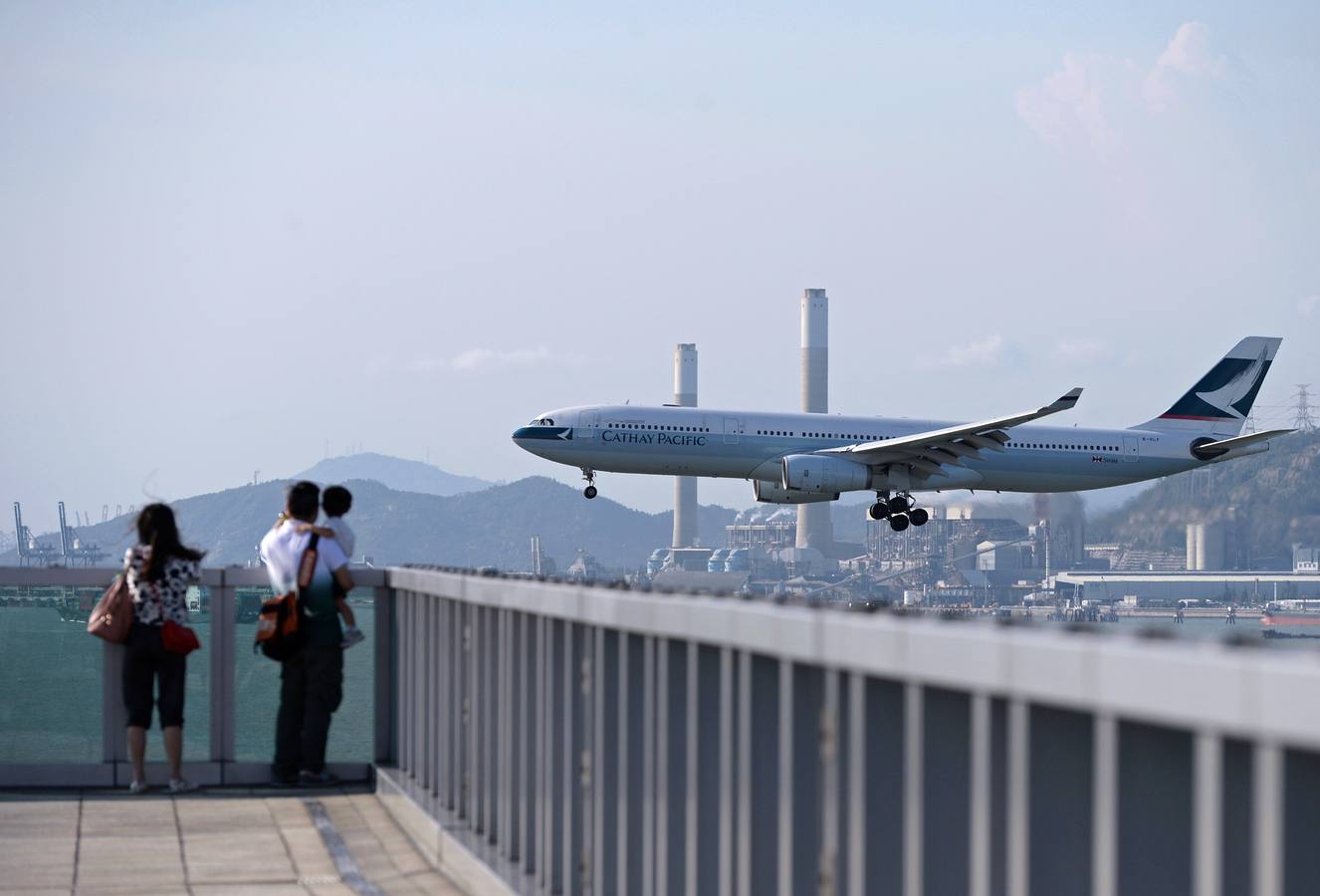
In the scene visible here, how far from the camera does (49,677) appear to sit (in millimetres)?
12867

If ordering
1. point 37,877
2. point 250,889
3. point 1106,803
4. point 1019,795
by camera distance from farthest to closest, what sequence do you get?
point 37,877
point 250,889
point 1019,795
point 1106,803

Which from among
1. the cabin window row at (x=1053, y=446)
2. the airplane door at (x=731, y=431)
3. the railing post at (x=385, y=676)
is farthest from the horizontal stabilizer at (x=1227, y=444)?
the railing post at (x=385, y=676)

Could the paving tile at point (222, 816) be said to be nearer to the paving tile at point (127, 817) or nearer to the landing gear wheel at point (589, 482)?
the paving tile at point (127, 817)

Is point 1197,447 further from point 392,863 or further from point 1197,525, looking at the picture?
point 392,863

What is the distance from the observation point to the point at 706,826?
6.48 m

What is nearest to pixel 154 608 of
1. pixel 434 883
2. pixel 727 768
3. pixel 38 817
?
pixel 38 817

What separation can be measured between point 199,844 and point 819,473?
160ft

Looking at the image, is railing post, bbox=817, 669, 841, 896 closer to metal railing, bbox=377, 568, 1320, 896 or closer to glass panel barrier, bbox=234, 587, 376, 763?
metal railing, bbox=377, 568, 1320, 896

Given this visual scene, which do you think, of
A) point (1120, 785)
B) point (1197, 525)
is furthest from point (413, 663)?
point (1197, 525)

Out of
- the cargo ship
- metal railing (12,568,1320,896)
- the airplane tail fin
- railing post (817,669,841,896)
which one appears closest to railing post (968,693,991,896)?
metal railing (12,568,1320,896)

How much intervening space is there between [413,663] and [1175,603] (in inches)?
3588

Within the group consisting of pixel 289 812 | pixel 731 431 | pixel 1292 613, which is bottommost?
pixel 1292 613

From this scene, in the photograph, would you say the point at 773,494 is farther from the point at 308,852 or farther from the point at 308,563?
the point at 308,852

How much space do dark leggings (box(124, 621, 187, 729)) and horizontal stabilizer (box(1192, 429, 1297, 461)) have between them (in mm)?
49655
